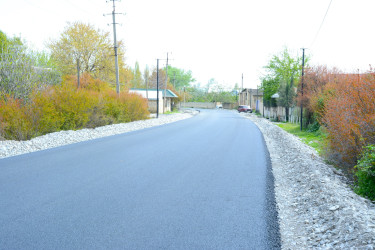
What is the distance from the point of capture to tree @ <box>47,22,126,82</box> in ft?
130

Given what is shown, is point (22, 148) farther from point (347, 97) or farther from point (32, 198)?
point (347, 97)

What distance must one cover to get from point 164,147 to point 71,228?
→ 8.16m

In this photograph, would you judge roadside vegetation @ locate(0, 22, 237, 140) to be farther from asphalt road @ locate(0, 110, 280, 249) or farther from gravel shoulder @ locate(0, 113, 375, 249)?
gravel shoulder @ locate(0, 113, 375, 249)

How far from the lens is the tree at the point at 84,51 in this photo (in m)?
39.8

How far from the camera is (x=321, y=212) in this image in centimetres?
534

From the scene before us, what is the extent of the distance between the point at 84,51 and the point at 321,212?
3970cm

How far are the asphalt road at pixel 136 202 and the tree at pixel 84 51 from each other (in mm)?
32462

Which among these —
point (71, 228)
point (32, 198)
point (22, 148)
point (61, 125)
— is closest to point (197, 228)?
point (71, 228)

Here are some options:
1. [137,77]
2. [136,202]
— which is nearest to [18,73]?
[136,202]

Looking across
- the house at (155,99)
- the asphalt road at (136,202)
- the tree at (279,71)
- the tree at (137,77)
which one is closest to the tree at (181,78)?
the tree at (137,77)

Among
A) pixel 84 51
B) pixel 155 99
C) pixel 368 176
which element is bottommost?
pixel 368 176

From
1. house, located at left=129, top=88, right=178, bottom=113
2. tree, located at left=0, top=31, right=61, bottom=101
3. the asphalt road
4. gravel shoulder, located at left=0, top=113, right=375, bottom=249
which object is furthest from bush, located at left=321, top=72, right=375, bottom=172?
house, located at left=129, top=88, right=178, bottom=113

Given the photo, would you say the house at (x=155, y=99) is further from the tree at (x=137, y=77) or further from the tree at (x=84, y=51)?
the tree at (x=137, y=77)

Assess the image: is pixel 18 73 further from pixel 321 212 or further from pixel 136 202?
pixel 321 212
